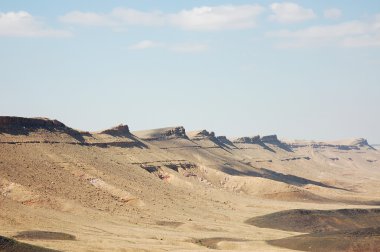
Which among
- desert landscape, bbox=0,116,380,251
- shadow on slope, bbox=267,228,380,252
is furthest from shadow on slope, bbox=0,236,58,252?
shadow on slope, bbox=267,228,380,252

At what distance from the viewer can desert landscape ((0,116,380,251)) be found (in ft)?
199

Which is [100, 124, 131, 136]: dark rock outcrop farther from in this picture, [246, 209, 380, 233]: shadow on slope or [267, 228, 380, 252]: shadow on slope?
[267, 228, 380, 252]: shadow on slope

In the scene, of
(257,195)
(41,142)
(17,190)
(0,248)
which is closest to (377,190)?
(257,195)

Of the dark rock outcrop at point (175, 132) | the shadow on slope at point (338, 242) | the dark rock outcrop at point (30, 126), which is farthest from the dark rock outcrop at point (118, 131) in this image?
the shadow on slope at point (338, 242)

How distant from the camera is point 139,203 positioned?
279 ft

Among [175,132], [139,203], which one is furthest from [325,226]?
[175,132]

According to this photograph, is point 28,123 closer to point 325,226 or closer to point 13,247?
point 325,226

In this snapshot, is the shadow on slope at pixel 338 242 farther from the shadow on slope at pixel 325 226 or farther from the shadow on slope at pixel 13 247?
the shadow on slope at pixel 13 247

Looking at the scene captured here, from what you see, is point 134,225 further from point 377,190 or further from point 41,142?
point 377,190

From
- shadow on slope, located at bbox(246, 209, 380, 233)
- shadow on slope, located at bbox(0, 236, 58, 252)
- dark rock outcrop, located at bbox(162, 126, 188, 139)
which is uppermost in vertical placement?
dark rock outcrop, located at bbox(162, 126, 188, 139)

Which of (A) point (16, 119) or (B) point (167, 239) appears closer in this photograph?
(B) point (167, 239)

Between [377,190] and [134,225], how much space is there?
9491cm

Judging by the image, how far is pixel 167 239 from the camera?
210ft

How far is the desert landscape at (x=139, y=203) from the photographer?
60656 mm
